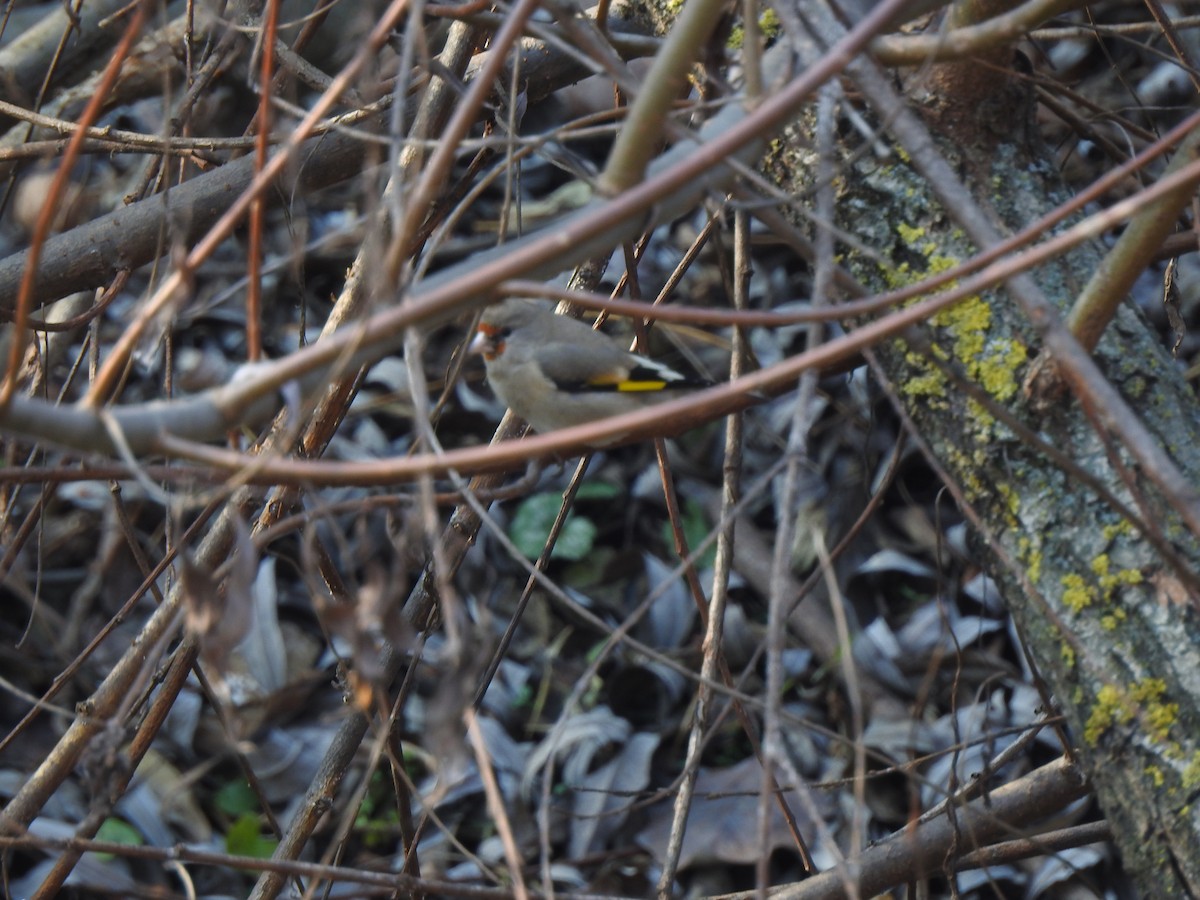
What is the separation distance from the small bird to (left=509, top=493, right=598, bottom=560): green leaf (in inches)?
73.4

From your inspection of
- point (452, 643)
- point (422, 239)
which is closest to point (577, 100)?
point (422, 239)

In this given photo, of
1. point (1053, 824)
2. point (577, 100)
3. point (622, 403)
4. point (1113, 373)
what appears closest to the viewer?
point (1113, 373)

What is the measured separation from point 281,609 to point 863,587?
2.46 metres

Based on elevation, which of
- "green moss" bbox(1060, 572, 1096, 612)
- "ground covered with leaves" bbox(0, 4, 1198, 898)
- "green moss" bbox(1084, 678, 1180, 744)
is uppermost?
"ground covered with leaves" bbox(0, 4, 1198, 898)

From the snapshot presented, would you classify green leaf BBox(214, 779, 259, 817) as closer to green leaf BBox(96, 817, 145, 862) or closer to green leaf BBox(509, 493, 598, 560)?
green leaf BBox(96, 817, 145, 862)

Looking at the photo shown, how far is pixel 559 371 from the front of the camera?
11.7 feet

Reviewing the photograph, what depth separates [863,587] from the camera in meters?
5.32

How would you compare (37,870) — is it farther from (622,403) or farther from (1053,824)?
(1053,824)

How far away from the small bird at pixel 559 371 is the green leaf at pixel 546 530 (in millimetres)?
1863

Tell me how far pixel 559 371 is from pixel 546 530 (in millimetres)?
2060

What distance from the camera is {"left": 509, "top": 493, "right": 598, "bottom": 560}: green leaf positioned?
5531 mm

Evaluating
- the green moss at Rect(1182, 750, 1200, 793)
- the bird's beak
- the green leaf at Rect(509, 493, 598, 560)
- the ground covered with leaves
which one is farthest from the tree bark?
the green leaf at Rect(509, 493, 598, 560)

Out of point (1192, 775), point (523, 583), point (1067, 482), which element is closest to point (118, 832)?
point (523, 583)

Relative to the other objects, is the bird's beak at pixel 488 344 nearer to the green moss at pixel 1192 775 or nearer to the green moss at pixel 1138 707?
the green moss at pixel 1138 707
